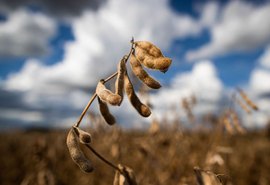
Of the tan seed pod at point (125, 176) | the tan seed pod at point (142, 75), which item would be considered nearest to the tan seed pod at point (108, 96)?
the tan seed pod at point (142, 75)

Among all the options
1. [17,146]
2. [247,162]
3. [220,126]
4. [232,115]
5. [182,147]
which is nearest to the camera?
[232,115]

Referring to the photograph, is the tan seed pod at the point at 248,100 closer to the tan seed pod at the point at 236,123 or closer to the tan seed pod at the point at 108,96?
the tan seed pod at the point at 236,123

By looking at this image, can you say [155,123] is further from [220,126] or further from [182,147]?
[182,147]

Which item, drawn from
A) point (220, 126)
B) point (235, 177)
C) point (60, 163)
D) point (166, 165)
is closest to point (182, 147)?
point (166, 165)

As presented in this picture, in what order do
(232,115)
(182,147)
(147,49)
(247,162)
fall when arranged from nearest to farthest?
(147,49) < (232,115) < (182,147) < (247,162)

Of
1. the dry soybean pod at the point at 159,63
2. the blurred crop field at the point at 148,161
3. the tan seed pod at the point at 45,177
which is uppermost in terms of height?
the blurred crop field at the point at 148,161

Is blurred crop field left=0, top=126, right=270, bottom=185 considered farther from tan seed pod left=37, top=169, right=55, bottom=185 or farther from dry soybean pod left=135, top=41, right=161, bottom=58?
dry soybean pod left=135, top=41, right=161, bottom=58

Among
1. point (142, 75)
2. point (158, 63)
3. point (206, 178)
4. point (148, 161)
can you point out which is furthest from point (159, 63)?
point (148, 161)
